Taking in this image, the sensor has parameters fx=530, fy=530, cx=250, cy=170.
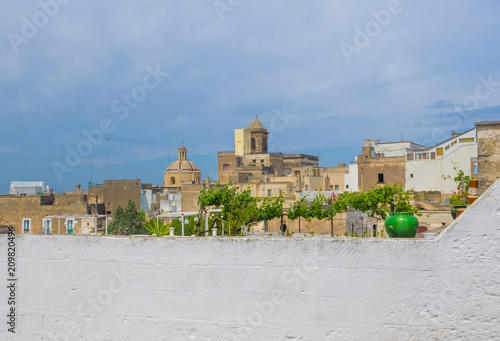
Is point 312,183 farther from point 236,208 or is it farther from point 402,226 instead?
point 402,226

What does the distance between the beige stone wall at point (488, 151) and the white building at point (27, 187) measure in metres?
46.7

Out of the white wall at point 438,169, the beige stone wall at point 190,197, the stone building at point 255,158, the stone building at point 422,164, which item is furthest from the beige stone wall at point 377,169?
the stone building at point 255,158

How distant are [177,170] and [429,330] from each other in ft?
210

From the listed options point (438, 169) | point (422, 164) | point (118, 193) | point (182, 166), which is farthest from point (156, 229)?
point (182, 166)

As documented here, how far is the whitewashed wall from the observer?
11.3 ft

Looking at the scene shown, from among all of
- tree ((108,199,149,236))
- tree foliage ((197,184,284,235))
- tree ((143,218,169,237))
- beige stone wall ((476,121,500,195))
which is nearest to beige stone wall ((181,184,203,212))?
tree ((108,199,149,236))

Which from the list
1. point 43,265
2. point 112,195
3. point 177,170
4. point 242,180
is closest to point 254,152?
point 177,170

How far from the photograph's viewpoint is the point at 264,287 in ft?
12.3

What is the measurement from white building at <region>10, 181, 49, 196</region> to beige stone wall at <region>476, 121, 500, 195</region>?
46688mm

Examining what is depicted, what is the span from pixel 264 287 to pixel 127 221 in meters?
36.6

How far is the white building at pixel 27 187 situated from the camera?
47344mm

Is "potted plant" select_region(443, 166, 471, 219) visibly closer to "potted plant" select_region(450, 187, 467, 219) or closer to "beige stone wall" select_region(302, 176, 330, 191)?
"potted plant" select_region(450, 187, 467, 219)

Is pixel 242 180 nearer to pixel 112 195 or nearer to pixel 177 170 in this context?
pixel 112 195

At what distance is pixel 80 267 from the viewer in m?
4.14
